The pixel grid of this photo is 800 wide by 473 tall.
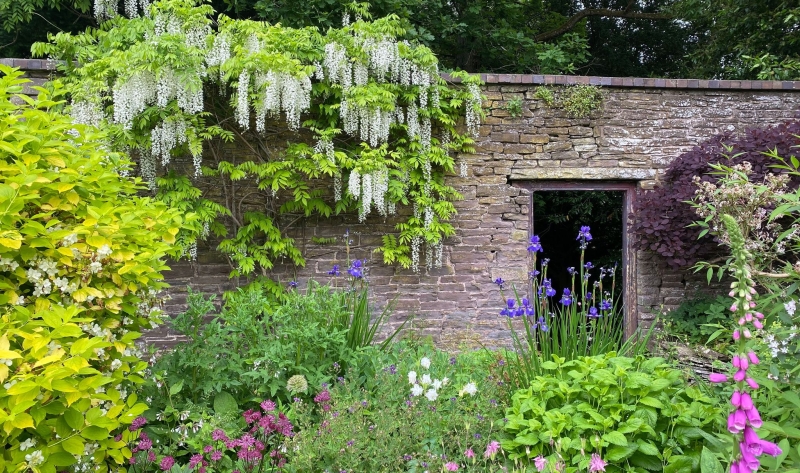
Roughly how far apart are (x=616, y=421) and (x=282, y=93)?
3461 mm

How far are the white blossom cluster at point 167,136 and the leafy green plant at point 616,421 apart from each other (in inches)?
134

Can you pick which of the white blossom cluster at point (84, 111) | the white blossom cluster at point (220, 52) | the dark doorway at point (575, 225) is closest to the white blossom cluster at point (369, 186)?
the white blossom cluster at point (220, 52)

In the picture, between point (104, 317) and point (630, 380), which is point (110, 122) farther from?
point (630, 380)

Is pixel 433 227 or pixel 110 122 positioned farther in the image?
pixel 433 227

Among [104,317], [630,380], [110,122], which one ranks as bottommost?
[630,380]

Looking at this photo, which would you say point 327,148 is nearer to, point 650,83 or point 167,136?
point 167,136

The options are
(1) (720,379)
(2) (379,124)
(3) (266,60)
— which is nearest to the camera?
(1) (720,379)

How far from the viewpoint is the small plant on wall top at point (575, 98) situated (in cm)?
508

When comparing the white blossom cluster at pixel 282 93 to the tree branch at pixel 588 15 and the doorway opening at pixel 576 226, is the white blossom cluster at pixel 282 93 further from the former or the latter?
the tree branch at pixel 588 15

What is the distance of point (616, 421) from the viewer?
189 centimetres

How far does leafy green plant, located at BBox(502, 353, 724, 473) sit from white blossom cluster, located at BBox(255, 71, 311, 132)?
310 centimetres

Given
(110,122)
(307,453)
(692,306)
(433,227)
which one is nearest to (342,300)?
(307,453)

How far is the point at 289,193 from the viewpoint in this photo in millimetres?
4914

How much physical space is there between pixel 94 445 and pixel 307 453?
67 cm
